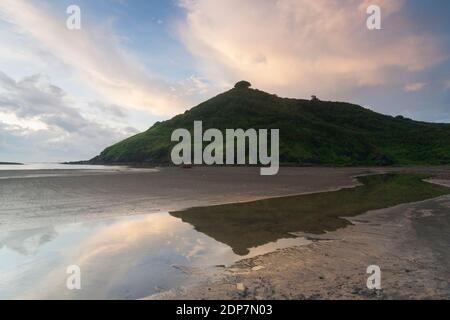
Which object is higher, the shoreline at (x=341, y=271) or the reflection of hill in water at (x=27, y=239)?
the reflection of hill in water at (x=27, y=239)

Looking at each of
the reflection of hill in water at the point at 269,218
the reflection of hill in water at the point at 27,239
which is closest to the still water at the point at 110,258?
the reflection of hill in water at the point at 27,239

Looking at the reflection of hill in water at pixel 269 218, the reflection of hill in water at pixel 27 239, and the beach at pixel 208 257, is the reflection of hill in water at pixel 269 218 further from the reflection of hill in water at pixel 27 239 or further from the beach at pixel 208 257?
the reflection of hill in water at pixel 27 239

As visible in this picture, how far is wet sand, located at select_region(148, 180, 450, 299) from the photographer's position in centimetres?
859

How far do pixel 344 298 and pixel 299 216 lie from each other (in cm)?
1254

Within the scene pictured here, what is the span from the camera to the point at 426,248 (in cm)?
1308

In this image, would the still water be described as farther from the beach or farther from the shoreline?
the shoreline

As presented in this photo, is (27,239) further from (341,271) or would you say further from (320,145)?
(320,145)

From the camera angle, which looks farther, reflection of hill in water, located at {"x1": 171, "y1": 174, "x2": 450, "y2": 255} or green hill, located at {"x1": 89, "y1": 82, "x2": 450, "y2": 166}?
green hill, located at {"x1": 89, "y1": 82, "x2": 450, "y2": 166}

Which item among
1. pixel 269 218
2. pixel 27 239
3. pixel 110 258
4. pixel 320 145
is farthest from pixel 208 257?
pixel 320 145

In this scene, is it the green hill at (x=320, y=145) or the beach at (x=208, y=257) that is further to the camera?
the green hill at (x=320, y=145)

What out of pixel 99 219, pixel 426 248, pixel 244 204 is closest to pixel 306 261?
pixel 426 248

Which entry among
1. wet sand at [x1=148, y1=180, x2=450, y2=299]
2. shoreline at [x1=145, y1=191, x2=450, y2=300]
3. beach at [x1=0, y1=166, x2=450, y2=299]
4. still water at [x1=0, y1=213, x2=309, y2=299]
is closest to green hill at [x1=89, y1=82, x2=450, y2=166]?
beach at [x1=0, y1=166, x2=450, y2=299]

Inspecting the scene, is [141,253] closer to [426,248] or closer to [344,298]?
[344,298]

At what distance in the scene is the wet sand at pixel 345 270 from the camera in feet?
28.2
